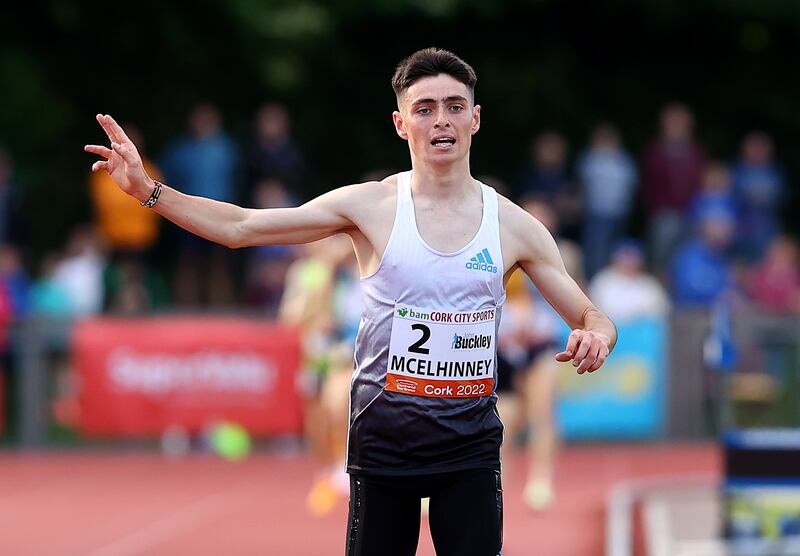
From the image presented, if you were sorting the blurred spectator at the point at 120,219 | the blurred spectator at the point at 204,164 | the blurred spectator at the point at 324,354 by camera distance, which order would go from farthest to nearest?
the blurred spectator at the point at 120,219
the blurred spectator at the point at 204,164
the blurred spectator at the point at 324,354

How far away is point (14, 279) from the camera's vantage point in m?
18.8

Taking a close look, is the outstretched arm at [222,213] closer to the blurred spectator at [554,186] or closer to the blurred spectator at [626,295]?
the blurred spectator at [626,295]

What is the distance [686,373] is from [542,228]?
1308 cm

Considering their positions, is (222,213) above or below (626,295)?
below

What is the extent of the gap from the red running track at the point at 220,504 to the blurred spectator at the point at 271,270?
1801 mm

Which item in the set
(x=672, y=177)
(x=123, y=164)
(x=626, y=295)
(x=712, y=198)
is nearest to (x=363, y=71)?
(x=672, y=177)

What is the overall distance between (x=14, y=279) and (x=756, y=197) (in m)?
8.48

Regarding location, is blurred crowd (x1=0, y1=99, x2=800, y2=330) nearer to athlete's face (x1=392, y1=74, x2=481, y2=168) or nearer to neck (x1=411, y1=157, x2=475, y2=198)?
neck (x1=411, y1=157, x2=475, y2=198)

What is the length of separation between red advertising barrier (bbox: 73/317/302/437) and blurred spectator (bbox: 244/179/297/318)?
1.73ft

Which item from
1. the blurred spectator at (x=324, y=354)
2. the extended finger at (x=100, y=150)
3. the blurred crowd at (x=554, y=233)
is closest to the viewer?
the extended finger at (x=100, y=150)

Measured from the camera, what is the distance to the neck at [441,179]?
19.3 ft

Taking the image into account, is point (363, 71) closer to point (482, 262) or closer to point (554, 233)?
point (554, 233)

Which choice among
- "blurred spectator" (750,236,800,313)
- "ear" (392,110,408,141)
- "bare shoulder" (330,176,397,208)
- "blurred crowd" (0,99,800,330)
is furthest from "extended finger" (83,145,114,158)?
"blurred spectator" (750,236,800,313)

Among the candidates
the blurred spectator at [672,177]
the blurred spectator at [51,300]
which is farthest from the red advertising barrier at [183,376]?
the blurred spectator at [672,177]
